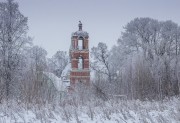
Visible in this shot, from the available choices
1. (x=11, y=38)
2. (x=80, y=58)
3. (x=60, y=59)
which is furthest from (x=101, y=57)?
(x=11, y=38)

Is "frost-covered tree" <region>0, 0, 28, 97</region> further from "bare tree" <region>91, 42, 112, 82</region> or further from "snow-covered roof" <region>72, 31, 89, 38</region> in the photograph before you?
"bare tree" <region>91, 42, 112, 82</region>

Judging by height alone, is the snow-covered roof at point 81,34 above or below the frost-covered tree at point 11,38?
above

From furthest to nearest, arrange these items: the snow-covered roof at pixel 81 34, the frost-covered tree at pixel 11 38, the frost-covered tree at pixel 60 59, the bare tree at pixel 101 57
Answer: the frost-covered tree at pixel 60 59, the bare tree at pixel 101 57, the snow-covered roof at pixel 81 34, the frost-covered tree at pixel 11 38

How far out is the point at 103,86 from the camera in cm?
2066

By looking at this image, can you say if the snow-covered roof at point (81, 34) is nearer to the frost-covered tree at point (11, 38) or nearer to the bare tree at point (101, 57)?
the bare tree at point (101, 57)

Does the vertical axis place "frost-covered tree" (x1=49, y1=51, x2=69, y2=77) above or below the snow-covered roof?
below

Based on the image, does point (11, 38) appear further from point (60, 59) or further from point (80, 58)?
point (60, 59)

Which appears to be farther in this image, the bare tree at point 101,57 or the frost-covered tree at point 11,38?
the bare tree at point 101,57

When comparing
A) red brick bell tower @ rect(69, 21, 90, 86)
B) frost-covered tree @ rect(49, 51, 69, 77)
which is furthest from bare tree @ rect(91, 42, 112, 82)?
frost-covered tree @ rect(49, 51, 69, 77)

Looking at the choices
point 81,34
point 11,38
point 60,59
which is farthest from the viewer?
point 60,59

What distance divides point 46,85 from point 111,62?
22479mm

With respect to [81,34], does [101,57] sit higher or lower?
lower

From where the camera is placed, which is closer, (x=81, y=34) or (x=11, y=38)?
(x=11, y=38)

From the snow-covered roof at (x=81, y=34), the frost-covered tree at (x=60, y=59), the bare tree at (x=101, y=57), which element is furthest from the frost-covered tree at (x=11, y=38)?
the frost-covered tree at (x=60, y=59)
